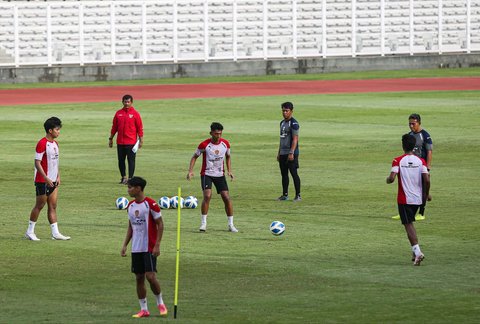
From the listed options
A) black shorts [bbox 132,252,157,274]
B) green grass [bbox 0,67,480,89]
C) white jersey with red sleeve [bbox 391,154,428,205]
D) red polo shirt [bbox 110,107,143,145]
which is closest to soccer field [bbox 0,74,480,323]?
black shorts [bbox 132,252,157,274]

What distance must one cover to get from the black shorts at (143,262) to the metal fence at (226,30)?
1830 inches

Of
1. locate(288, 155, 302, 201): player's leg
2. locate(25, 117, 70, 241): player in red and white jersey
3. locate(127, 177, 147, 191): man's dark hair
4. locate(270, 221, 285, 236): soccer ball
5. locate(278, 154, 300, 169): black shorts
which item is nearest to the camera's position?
locate(127, 177, 147, 191): man's dark hair

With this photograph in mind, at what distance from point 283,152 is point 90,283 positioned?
946 centimetres

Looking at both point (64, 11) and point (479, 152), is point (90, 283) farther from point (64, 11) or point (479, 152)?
point (64, 11)

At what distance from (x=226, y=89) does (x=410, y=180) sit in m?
36.3

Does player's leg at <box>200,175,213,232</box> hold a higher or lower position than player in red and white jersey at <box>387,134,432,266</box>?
Answer: lower

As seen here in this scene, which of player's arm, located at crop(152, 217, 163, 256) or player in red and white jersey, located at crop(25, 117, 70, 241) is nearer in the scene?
player's arm, located at crop(152, 217, 163, 256)

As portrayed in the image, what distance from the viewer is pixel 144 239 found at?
14.9 m

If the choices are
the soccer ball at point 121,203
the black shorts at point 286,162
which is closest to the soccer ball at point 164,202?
the soccer ball at point 121,203

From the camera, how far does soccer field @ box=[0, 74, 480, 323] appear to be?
15500mm

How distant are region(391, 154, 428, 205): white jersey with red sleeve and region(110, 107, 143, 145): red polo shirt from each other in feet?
34.8

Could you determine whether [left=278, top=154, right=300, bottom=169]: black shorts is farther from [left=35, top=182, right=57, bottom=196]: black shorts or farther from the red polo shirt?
[left=35, top=182, right=57, bottom=196]: black shorts

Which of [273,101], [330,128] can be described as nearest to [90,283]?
[330,128]

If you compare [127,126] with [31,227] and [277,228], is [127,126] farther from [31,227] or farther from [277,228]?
[277,228]
